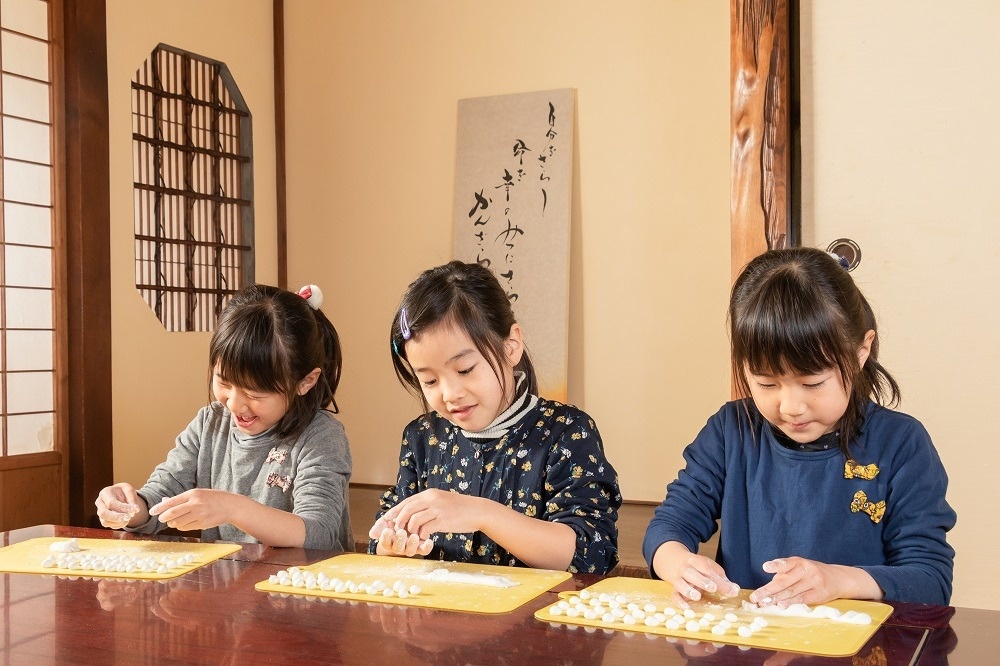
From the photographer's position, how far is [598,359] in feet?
14.7

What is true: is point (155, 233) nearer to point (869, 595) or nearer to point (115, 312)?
point (115, 312)

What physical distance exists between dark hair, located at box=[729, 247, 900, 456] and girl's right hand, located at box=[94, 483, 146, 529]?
41.3 inches

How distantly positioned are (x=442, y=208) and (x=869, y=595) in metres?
3.80

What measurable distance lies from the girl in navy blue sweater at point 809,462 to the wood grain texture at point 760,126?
1.11 meters

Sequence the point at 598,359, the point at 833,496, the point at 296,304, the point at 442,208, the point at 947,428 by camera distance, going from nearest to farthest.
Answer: the point at 833,496 → the point at 296,304 → the point at 947,428 → the point at 598,359 → the point at 442,208

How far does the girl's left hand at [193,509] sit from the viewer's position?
1.50 m

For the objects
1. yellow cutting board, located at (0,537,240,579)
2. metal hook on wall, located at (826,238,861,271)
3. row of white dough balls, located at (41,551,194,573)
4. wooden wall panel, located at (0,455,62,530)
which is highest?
metal hook on wall, located at (826,238,861,271)

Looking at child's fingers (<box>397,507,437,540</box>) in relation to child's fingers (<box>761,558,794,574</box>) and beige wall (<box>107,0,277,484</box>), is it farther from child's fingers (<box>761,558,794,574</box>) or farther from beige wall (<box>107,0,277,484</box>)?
beige wall (<box>107,0,277,484</box>)

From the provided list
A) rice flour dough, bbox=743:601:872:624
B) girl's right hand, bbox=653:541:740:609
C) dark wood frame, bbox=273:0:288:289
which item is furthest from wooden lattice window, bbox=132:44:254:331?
rice flour dough, bbox=743:601:872:624

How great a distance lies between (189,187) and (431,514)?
144 inches

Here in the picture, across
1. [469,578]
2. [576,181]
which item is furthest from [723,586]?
[576,181]

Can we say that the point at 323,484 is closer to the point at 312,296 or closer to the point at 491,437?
the point at 491,437

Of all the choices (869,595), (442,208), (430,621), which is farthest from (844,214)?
(442,208)

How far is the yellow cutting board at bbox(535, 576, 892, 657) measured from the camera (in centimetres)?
96
